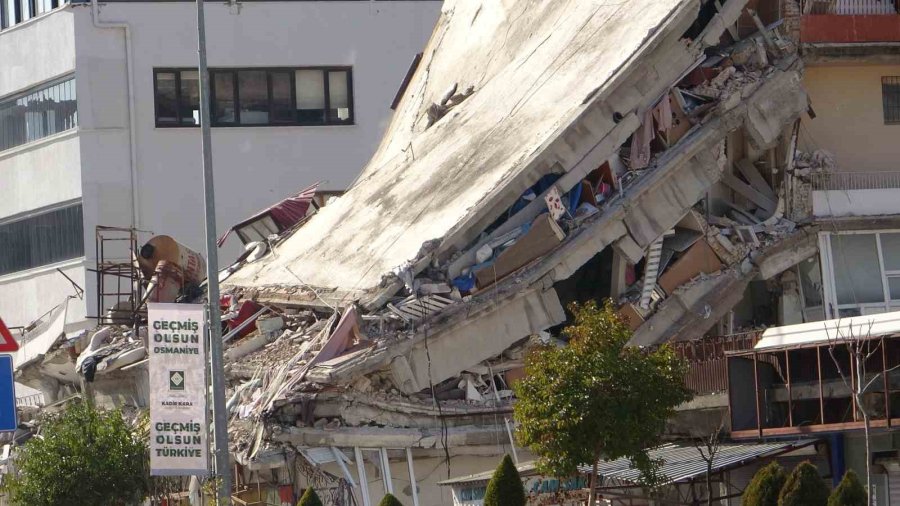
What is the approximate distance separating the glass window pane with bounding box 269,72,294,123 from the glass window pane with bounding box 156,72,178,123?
2.83 meters

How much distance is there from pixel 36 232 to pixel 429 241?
25467mm

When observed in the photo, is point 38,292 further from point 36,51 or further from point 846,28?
point 846,28

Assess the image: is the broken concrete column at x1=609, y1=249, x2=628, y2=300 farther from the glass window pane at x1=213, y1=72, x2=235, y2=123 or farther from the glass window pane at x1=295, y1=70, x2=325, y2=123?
the glass window pane at x1=213, y1=72, x2=235, y2=123

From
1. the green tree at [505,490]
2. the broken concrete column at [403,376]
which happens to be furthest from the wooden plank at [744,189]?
the green tree at [505,490]

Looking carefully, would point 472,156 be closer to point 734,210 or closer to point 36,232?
point 734,210

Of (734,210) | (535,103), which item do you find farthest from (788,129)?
(535,103)

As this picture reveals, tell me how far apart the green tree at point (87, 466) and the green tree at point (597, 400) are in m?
9.09

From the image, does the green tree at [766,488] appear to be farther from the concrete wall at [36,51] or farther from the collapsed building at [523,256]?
the concrete wall at [36,51]

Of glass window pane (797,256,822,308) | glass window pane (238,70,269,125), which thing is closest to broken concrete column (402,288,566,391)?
glass window pane (797,256,822,308)

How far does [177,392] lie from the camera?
1084 inches

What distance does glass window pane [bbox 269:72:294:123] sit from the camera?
53.7m

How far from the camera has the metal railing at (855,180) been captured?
35.1m

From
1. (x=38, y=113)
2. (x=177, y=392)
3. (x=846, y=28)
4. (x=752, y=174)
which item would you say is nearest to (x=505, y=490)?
(x=177, y=392)

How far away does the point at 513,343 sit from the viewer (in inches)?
1288
